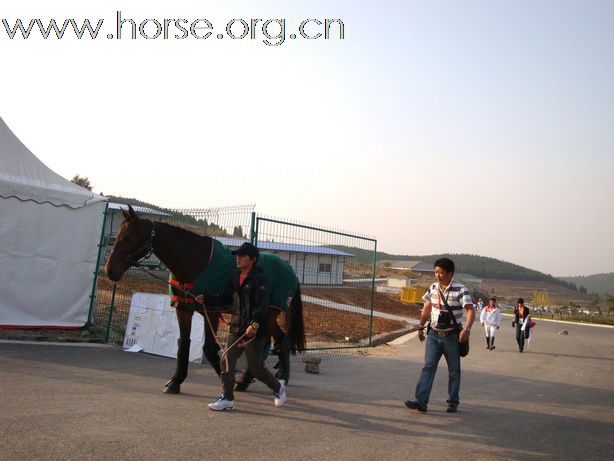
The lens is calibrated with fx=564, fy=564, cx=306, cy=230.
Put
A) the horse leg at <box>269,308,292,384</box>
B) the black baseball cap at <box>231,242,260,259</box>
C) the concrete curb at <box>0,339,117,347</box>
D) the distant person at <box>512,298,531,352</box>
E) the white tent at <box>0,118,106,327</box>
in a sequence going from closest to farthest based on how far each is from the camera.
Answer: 1. the black baseball cap at <box>231,242,260,259</box>
2. the horse leg at <box>269,308,292,384</box>
3. the concrete curb at <box>0,339,117,347</box>
4. the white tent at <box>0,118,106,327</box>
5. the distant person at <box>512,298,531,352</box>

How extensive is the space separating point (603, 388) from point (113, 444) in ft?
27.8

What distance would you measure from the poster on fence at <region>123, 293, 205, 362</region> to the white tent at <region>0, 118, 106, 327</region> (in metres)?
1.73

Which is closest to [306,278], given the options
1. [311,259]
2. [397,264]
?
[311,259]

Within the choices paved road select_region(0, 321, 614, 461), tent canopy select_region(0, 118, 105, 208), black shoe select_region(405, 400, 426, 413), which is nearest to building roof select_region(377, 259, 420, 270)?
tent canopy select_region(0, 118, 105, 208)

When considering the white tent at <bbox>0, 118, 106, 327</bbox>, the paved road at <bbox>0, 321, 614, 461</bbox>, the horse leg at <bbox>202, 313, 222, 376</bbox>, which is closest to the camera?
the paved road at <bbox>0, 321, 614, 461</bbox>

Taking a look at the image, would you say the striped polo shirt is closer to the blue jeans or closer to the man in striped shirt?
the man in striped shirt

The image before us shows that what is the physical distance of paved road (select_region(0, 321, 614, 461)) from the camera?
4.73 m

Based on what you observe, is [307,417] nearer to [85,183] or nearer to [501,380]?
[501,380]

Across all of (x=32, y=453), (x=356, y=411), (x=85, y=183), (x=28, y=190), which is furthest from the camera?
(x=85, y=183)

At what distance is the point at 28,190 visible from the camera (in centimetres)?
1074

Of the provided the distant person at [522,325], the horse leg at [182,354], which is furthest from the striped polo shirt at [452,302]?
the distant person at [522,325]

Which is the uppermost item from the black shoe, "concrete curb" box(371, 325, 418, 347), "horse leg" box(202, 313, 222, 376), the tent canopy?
the tent canopy

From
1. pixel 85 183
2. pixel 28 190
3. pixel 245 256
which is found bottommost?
pixel 245 256

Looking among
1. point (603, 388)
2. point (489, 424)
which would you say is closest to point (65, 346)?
point (489, 424)
